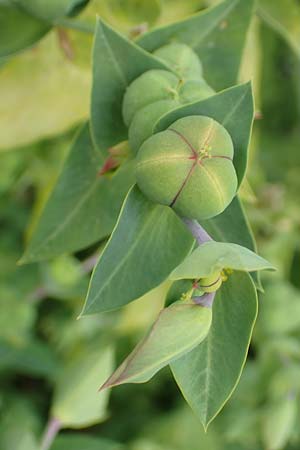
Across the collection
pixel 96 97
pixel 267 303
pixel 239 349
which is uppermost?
pixel 96 97

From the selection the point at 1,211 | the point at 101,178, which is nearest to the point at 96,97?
the point at 101,178

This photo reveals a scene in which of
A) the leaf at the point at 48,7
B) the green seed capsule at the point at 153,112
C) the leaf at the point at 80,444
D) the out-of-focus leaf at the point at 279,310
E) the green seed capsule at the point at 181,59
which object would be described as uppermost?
the leaf at the point at 48,7

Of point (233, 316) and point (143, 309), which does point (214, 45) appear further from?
point (143, 309)

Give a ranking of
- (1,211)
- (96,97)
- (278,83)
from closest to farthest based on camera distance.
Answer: (96,97), (1,211), (278,83)

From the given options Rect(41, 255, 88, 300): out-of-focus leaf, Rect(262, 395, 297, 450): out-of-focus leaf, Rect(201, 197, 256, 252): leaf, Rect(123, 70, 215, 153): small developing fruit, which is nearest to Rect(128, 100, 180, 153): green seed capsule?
Rect(123, 70, 215, 153): small developing fruit

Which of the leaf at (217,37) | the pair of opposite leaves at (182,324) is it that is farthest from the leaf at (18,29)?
the pair of opposite leaves at (182,324)

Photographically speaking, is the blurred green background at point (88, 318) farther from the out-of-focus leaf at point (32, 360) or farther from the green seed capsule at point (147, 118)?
the green seed capsule at point (147, 118)

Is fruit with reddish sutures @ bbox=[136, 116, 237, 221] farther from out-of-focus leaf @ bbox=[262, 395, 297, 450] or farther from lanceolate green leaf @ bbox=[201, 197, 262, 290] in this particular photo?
out-of-focus leaf @ bbox=[262, 395, 297, 450]
